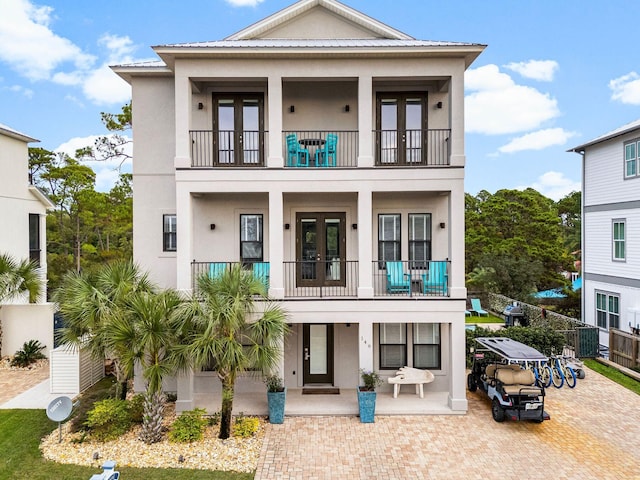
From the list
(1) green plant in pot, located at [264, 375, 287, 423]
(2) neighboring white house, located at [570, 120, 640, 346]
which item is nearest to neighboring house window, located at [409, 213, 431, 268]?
(1) green plant in pot, located at [264, 375, 287, 423]

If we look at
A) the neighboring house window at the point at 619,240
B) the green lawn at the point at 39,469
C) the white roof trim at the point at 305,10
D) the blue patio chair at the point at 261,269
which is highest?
the white roof trim at the point at 305,10

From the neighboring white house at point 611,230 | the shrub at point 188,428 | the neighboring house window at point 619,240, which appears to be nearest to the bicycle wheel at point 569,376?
the neighboring white house at point 611,230

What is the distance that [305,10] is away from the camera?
12.8 m

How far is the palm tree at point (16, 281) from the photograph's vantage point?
1412cm

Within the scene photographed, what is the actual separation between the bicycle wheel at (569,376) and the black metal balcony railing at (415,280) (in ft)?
17.0

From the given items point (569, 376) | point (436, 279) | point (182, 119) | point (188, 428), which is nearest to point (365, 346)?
point (436, 279)

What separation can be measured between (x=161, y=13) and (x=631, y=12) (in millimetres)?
30295

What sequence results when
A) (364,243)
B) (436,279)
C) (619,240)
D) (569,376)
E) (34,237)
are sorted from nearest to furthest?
(364,243), (436,279), (569,376), (619,240), (34,237)

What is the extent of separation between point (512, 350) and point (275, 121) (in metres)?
8.93

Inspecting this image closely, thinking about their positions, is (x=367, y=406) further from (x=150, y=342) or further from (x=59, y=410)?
(x=59, y=410)

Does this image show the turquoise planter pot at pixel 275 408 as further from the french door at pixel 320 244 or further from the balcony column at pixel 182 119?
the balcony column at pixel 182 119

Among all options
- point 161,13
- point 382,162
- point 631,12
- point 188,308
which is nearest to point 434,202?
point 382,162

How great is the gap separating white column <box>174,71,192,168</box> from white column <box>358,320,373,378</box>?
6.56 m

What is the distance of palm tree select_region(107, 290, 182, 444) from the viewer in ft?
28.2
